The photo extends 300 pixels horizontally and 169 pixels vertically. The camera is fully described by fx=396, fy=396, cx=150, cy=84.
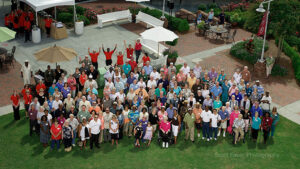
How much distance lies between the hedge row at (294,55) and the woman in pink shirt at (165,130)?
32.9 ft

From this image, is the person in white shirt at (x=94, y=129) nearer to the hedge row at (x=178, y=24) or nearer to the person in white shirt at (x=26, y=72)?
the person in white shirt at (x=26, y=72)

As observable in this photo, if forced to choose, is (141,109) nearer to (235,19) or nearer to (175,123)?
(175,123)

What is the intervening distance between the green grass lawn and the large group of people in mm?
357

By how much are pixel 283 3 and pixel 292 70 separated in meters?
4.10

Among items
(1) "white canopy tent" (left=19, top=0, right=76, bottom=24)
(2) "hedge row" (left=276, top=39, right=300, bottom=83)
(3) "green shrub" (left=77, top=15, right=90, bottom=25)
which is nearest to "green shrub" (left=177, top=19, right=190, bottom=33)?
(3) "green shrub" (left=77, top=15, right=90, bottom=25)

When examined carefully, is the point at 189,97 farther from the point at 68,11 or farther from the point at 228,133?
the point at 68,11

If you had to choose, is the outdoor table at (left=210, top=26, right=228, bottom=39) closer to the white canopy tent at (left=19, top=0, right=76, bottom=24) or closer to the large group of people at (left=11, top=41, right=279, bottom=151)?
the large group of people at (left=11, top=41, right=279, bottom=151)

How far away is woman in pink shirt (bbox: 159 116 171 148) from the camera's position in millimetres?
16141

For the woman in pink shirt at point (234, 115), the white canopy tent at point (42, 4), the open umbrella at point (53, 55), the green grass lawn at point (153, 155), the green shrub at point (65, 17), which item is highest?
the white canopy tent at point (42, 4)

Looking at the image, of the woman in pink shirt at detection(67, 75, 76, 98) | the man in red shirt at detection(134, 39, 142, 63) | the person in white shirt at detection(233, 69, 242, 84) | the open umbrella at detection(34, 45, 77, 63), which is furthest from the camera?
the man in red shirt at detection(134, 39, 142, 63)

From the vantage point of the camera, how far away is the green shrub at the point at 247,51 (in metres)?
24.6

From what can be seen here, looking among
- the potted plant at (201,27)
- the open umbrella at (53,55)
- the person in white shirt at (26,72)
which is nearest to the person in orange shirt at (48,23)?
the person in white shirt at (26,72)

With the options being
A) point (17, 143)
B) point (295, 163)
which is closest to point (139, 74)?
point (17, 143)

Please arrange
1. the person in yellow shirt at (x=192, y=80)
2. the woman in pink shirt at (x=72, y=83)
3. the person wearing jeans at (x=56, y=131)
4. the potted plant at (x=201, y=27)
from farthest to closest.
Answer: the potted plant at (x=201, y=27), the person in yellow shirt at (x=192, y=80), the woman in pink shirt at (x=72, y=83), the person wearing jeans at (x=56, y=131)
